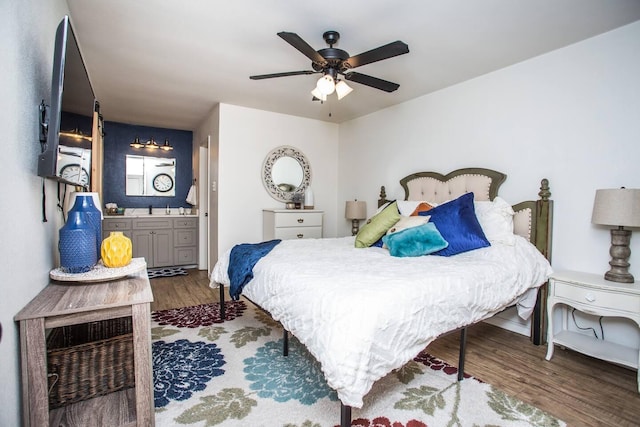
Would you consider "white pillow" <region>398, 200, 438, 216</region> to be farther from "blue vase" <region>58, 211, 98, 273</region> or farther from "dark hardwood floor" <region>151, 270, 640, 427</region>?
"blue vase" <region>58, 211, 98, 273</region>

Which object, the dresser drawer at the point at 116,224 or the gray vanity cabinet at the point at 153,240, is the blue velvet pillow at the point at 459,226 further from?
the dresser drawer at the point at 116,224

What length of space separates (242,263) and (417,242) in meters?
1.39

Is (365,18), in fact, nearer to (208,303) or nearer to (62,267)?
(62,267)

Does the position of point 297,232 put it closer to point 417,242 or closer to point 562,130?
point 417,242

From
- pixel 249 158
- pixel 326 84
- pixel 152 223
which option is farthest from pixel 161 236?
pixel 326 84

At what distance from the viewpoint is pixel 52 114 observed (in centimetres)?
131

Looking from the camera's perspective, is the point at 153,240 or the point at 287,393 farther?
the point at 153,240

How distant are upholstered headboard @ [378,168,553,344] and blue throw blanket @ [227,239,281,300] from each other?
196cm

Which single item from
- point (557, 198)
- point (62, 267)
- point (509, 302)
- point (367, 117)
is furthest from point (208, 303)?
point (557, 198)

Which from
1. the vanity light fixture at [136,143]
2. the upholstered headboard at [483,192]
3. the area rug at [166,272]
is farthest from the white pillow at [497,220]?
the vanity light fixture at [136,143]

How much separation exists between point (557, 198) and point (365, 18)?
2.14 m

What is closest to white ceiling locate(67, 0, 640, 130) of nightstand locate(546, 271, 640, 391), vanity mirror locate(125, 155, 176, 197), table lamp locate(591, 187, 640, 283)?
table lamp locate(591, 187, 640, 283)

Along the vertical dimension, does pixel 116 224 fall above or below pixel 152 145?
below

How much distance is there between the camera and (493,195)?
3084 mm
